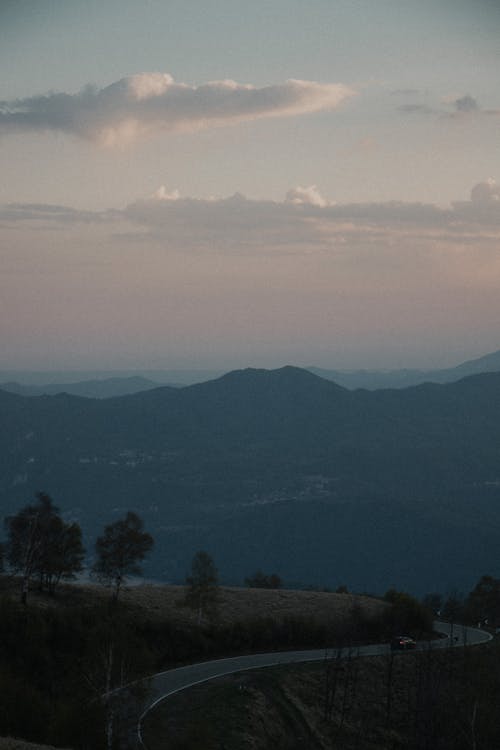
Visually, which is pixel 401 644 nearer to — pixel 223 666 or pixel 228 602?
pixel 228 602

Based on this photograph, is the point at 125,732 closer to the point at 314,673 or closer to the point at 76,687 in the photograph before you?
the point at 76,687

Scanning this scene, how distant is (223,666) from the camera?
65000 millimetres

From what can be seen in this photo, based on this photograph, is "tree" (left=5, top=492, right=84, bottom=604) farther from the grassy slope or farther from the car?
the car

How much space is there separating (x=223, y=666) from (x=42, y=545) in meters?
17.7

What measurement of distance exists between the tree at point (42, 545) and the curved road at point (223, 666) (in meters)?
14.5

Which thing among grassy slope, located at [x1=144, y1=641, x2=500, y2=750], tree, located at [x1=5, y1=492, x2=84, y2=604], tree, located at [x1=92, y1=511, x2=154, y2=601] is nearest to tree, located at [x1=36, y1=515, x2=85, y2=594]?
tree, located at [x1=5, y1=492, x2=84, y2=604]

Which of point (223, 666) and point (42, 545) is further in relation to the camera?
Answer: point (42, 545)

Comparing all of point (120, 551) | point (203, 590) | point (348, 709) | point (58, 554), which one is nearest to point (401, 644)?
point (348, 709)

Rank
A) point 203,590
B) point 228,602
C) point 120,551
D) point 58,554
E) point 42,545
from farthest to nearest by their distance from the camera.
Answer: point 228,602 → point 203,590 → point 120,551 → point 58,554 → point 42,545

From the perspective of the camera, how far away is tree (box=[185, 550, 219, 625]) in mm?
77688

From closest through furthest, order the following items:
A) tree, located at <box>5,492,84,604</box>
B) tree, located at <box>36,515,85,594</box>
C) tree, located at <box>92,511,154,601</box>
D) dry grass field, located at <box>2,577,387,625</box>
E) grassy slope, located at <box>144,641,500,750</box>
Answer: grassy slope, located at <box>144,641,500,750</box> < tree, located at <box>5,492,84,604</box> < tree, located at <box>36,515,85,594</box> < dry grass field, located at <box>2,577,387,625</box> < tree, located at <box>92,511,154,601</box>

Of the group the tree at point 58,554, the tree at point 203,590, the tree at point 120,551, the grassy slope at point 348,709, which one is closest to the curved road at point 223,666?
the grassy slope at point 348,709

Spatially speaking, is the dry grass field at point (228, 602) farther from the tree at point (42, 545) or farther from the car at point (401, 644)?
the car at point (401, 644)

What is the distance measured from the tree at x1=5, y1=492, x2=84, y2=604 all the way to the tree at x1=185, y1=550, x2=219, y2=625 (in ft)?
35.1
